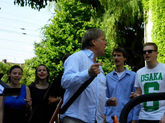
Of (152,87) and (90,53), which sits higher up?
(90,53)

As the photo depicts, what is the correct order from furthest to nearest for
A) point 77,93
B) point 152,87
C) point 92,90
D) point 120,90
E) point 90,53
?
point 120,90 < point 152,87 < point 90,53 < point 92,90 < point 77,93

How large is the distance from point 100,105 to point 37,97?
2.44 metres

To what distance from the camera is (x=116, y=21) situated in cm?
2334

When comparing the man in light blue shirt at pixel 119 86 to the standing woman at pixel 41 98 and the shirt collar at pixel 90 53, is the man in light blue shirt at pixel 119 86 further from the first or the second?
the shirt collar at pixel 90 53

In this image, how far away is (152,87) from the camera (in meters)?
4.58

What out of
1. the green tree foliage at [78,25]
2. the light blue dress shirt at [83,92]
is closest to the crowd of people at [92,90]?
the light blue dress shirt at [83,92]

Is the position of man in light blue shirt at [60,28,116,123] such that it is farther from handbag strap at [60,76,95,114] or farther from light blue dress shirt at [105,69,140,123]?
light blue dress shirt at [105,69,140,123]

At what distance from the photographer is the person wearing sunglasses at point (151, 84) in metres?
4.45

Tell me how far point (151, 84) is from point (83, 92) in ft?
4.86

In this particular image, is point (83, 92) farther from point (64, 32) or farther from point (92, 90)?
point (64, 32)

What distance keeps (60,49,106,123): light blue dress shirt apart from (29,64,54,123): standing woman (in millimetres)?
2179

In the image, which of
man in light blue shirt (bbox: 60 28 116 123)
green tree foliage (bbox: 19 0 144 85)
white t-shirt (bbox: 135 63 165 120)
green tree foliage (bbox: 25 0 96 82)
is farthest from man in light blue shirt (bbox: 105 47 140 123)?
green tree foliage (bbox: 25 0 96 82)

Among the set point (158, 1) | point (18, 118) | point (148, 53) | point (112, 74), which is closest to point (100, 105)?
point (148, 53)

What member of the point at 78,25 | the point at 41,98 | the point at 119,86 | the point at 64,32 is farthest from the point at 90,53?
the point at 78,25
